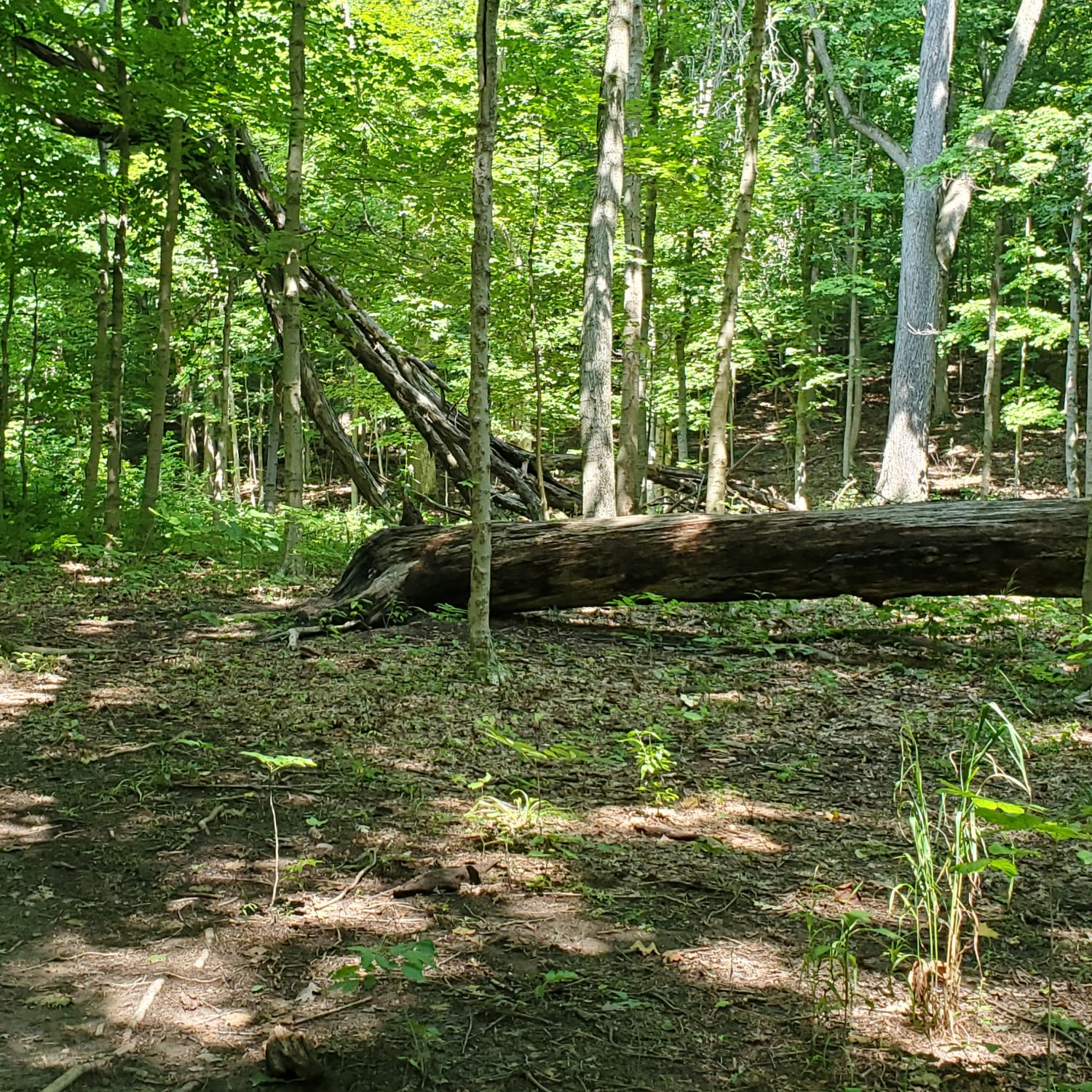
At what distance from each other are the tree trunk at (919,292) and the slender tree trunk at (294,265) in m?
11.2

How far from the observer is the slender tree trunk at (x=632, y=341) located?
11.7 metres

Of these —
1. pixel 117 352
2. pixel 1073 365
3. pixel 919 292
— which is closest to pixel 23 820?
pixel 117 352

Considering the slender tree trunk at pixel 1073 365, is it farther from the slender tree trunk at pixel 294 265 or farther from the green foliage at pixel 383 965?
the green foliage at pixel 383 965

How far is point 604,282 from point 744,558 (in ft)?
13.5

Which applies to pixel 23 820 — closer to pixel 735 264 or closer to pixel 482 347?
pixel 482 347

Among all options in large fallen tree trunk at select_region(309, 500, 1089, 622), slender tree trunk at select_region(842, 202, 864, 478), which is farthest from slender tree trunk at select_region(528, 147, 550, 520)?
slender tree trunk at select_region(842, 202, 864, 478)

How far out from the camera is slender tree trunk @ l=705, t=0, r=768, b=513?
9.56 meters

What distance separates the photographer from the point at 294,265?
9.23 m

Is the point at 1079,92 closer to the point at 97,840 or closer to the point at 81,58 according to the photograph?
the point at 81,58

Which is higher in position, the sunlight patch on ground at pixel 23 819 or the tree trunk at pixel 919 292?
the tree trunk at pixel 919 292

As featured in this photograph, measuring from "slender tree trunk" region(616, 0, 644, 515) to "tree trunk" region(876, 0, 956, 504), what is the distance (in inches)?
261

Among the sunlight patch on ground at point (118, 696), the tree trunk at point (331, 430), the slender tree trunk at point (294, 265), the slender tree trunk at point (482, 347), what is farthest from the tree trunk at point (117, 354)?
the slender tree trunk at point (482, 347)

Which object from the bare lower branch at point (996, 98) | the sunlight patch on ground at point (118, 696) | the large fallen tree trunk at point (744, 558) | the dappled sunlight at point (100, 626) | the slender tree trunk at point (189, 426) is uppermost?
the bare lower branch at point (996, 98)

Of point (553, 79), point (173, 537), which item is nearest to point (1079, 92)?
point (553, 79)
